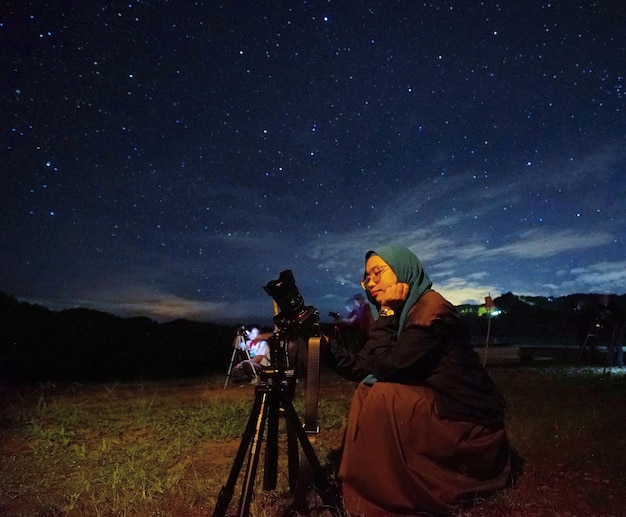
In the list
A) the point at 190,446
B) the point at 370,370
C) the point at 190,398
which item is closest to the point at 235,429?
the point at 190,446

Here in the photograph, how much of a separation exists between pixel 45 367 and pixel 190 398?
10740mm

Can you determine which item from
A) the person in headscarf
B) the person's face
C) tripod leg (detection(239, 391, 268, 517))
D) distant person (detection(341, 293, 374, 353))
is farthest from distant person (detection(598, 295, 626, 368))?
tripod leg (detection(239, 391, 268, 517))

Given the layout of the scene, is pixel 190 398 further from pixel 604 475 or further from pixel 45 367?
pixel 45 367

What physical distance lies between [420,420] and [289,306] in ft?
3.51

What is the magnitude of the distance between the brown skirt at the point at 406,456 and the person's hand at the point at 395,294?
55 centimetres

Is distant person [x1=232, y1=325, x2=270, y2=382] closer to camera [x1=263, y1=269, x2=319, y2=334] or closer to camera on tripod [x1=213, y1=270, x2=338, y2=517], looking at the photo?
camera on tripod [x1=213, y1=270, x2=338, y2=517]

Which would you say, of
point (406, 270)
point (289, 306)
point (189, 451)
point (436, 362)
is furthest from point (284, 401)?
point (189, 451)

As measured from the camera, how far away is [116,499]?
338 cm

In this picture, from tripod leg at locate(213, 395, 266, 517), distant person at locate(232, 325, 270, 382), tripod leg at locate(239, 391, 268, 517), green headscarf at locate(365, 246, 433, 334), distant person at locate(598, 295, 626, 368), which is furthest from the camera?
distant person at locate(598, 295, 626, 368)

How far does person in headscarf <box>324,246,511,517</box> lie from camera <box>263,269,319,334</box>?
282 mm

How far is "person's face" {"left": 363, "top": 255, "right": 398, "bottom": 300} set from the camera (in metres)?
3.08

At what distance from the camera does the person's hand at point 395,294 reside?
10.1 ft

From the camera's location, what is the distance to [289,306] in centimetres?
242

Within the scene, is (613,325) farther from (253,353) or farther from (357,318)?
(253,353)
